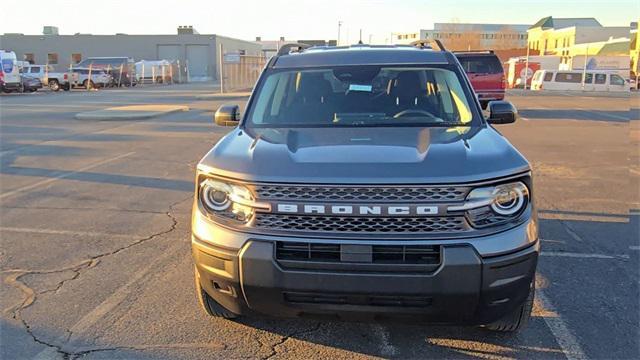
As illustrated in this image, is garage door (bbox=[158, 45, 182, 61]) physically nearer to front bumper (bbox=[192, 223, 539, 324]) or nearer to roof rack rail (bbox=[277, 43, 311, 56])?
roof rack rail (bbox=[277, 43, 311, 56])

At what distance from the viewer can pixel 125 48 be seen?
214 feet

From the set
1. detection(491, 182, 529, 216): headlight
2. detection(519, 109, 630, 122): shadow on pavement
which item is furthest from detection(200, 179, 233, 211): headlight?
detection(519, 109, 630, 122): shadow on pavement

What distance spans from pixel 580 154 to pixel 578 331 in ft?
26.6

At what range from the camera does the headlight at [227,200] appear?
2.86 metres

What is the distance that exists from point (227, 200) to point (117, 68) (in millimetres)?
41869

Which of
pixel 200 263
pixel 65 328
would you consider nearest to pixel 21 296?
pixel 65 328

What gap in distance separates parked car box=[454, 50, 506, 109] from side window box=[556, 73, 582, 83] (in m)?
23.4

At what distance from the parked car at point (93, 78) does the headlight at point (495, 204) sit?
129ft

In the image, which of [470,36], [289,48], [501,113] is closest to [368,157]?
[501,113]

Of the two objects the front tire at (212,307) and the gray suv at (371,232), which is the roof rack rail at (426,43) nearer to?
the gray suv at (371,232)

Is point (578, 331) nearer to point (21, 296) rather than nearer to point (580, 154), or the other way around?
point (21, 296)

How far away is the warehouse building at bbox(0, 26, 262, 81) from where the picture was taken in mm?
64625

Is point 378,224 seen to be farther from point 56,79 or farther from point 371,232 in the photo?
point 56,79

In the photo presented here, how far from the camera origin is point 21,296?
13.1ft
